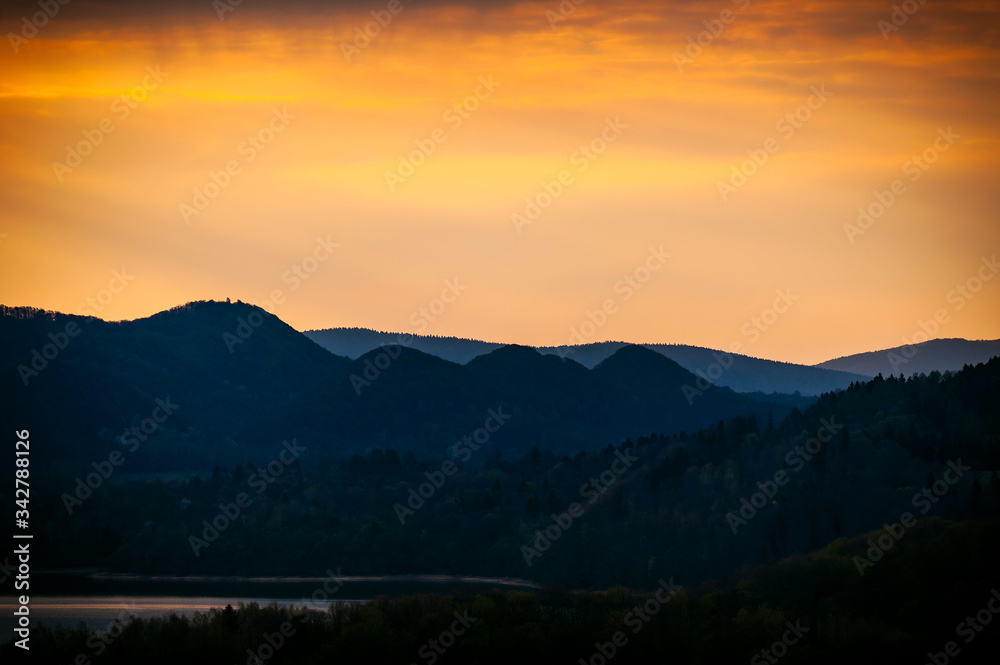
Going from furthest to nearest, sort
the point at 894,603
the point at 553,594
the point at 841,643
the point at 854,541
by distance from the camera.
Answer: the point at 854,541 < the point at 553,594 < the point at 894,603 < the point at 841,643

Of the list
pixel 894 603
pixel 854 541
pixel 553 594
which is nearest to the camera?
pixel 894 603

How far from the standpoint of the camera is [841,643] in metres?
140

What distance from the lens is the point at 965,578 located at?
158625mm

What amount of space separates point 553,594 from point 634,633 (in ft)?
82.7

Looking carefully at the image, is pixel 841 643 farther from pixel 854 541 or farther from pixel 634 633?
pixel 854 541

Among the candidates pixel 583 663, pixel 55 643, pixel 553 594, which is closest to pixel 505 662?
pixel 583 663

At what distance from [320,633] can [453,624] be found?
1476 cm

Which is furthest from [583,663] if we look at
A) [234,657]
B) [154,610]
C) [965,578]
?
[154,610]


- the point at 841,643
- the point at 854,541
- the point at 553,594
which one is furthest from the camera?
the point at 854,541

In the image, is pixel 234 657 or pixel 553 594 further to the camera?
pixel 553 594

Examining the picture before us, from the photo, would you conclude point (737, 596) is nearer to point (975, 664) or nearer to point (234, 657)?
point (975, 664)

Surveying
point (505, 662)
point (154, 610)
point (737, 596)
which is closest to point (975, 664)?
point (737, 596)

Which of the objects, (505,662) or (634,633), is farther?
(634,633)

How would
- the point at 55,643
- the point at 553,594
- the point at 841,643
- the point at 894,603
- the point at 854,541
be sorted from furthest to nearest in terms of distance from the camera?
the point at 854,541 < the point at 553,594 < the point at 894,603 < the point at 841,643 < the point at 55,643
